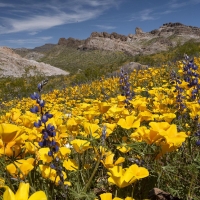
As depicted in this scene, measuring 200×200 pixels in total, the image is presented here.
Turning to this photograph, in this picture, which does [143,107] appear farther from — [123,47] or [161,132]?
[123,47]

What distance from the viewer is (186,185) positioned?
1565 millimetres

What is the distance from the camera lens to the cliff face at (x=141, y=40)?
8794cm

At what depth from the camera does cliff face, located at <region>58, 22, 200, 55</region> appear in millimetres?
87938

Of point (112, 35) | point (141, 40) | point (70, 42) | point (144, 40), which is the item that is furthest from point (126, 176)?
point (70, 42)

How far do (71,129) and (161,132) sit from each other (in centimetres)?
103

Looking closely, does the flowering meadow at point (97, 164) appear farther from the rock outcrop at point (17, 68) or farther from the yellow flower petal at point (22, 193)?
the rock outcrop at point (17, 68)

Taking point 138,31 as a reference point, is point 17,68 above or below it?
below

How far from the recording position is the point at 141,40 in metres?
122

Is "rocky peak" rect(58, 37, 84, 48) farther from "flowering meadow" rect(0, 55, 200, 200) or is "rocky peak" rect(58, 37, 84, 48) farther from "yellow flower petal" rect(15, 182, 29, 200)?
"yellow flower petal" rect(15, 182, 29, 200)

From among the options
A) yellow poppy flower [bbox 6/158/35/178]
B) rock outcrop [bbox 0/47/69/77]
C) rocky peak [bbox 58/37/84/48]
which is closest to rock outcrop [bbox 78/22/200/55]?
rocky peak [bbox 58/37/84/48]

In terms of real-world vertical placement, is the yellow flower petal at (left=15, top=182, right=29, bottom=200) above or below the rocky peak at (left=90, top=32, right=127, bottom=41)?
below

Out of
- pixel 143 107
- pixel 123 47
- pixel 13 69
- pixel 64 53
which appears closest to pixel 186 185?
pixel 143 107

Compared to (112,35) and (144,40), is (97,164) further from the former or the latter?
(112,35)

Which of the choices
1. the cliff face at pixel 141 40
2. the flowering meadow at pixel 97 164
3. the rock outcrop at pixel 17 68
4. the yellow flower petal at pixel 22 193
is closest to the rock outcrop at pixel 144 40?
the cliff face at pixel 141 40
